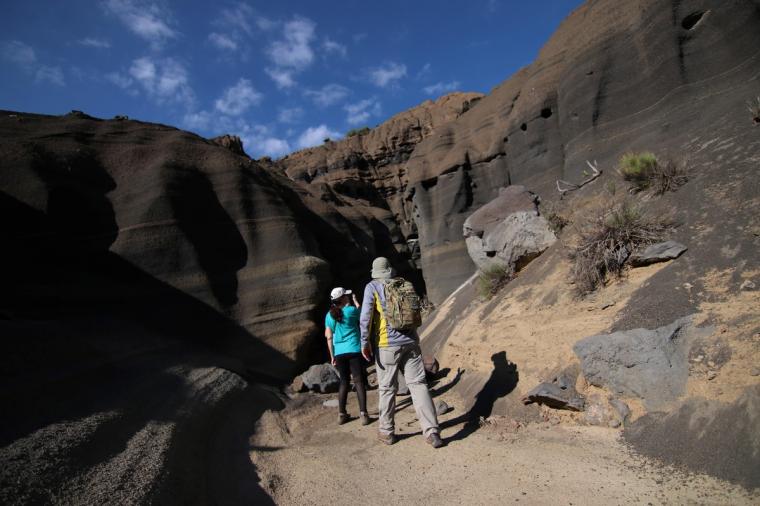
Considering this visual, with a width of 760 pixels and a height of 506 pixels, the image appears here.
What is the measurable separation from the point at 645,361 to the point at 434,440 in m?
1.96

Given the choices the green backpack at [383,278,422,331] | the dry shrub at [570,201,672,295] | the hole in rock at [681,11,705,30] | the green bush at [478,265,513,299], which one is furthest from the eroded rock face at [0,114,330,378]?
the hole in rock at [681,11,705,30]

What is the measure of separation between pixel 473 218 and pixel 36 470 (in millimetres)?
8666

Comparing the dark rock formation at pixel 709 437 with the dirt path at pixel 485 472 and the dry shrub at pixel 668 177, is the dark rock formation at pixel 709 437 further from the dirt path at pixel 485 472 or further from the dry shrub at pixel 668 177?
the dry shrub at pixel 668 177

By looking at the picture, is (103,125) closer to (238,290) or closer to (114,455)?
(238,290)

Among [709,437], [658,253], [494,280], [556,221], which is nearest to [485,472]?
[709,437]

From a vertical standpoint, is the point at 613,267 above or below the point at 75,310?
below

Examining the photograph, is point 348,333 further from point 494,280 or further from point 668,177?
point 668,177

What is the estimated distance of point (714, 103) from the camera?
8789 mm

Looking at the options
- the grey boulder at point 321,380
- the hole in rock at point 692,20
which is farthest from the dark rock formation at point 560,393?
the hole in rock at point 692,20

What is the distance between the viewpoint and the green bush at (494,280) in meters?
8.13

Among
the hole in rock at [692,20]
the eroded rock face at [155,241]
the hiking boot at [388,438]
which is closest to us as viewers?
the hiking boot at [388,438]

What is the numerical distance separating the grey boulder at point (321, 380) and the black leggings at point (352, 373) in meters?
3.39

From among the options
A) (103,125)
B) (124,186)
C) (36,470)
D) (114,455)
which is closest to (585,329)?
(114,455)

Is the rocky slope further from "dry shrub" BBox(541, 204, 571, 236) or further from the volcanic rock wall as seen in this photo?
"dry shrub" BBox(541, 204, 571, 236)
